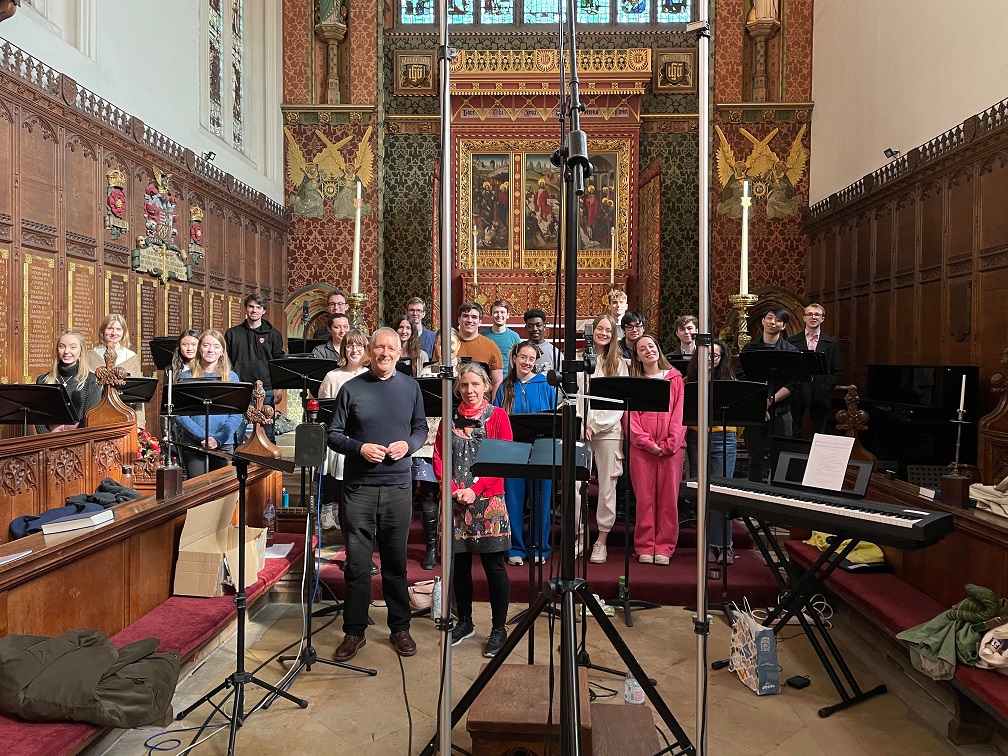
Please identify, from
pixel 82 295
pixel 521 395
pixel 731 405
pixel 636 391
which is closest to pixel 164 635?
pixel 521 395

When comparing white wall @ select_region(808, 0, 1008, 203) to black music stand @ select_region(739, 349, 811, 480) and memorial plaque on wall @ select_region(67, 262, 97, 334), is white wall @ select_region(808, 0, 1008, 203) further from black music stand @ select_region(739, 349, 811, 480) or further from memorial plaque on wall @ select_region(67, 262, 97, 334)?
memorial plaque on wall @ select_region(67, 262, 97, 334)

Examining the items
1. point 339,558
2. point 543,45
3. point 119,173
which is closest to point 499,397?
point 339,558

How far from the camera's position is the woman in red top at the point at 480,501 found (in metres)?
4.27

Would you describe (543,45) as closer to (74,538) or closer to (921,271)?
(921,271)

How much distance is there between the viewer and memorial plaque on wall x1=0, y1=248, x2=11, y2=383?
235 inches

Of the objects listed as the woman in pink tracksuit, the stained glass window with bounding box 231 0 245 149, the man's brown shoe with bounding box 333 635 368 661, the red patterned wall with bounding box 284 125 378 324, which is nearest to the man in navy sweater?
the man's brown shoe with bounding box 333 635 368 661

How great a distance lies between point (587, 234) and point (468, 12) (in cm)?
408

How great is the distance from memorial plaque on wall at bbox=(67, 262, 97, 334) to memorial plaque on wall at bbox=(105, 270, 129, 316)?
202mm

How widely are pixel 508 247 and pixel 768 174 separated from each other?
4.02 meters

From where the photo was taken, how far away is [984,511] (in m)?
3.83

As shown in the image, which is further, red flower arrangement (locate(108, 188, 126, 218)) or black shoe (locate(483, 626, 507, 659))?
red flower arrangement (locate(108, 188, 126, 218))

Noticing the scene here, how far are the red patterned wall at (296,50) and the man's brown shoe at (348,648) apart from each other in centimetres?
986

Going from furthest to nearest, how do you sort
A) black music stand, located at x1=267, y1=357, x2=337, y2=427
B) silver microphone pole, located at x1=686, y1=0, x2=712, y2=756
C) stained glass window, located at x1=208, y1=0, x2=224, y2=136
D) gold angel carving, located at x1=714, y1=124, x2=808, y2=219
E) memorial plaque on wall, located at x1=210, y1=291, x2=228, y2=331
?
gold angel carving, located at x1=714, y1=124, x2=808, y2=219 < stained glass window, located at x1=208, y1=0, x2=224, y2=136 < memorial plaque on wall, located at x1=210, y1=291, x2=228, y2=331 < black music stand, located at x1=267, y1=357, x2=337, y2=427 < silver microphone pole, located at x1=686, y1=0, x2=712, y2=756

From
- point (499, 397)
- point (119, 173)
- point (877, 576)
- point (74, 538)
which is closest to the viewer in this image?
point (74, 538)
